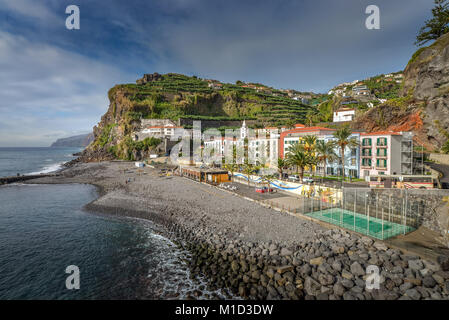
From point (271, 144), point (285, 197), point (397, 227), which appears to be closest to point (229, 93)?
point (271, 144)

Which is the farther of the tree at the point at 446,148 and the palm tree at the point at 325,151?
the palm tree at the point at 325,151

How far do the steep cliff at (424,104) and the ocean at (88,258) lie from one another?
48232 millimetres

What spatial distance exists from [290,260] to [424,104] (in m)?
46.0

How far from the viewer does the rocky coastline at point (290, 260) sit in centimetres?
1143

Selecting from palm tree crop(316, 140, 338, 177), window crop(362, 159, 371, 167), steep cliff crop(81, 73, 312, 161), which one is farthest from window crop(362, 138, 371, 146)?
steep cliff crop(81, 73, 312, 161)

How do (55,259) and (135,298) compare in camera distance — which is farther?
(55,259)

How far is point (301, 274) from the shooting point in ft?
42.6

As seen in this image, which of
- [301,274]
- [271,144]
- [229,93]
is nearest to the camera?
[301,274]

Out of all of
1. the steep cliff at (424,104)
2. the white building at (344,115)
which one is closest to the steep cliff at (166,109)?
the white building at (344,115)

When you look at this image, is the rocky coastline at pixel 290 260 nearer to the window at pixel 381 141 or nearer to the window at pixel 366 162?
the window at pixel 366 162

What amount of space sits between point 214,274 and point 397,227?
15.9 metres

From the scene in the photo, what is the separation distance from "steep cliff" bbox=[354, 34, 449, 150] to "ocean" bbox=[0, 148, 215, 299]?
158 feet

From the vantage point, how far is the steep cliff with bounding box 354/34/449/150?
36.8 metres
